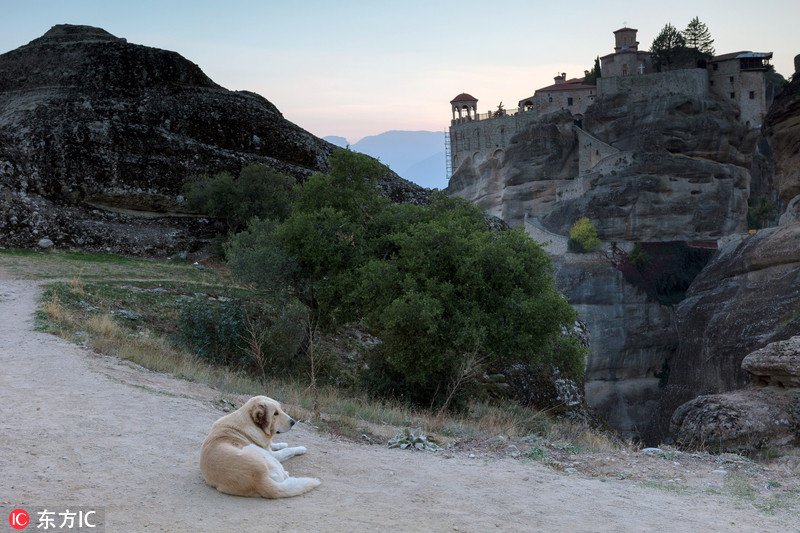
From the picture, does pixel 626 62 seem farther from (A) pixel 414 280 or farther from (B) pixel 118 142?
(A) pixel 414 280

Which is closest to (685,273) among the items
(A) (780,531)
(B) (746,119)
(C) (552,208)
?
(C) (552,208)

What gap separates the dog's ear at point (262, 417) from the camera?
519 centimetres

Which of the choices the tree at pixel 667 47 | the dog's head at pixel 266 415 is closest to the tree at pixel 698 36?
the tree at pixel 667 47

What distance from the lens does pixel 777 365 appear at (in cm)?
1441

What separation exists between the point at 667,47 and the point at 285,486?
266 ft

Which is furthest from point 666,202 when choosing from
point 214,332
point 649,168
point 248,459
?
point 248,459

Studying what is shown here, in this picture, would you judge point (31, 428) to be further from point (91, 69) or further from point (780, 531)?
point (91, 69)

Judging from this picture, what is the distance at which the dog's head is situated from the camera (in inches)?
205

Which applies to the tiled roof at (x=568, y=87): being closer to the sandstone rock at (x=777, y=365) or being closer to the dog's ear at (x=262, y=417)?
the sandstone rock at (x=777, y=365)

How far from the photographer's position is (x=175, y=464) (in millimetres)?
5195

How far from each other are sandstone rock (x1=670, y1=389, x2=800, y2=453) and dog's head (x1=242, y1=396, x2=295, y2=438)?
32.1ft

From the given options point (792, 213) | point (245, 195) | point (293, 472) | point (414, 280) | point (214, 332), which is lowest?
point (293, 472)

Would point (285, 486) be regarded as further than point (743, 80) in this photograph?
No

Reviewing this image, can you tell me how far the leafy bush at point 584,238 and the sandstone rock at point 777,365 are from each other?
146 feet
